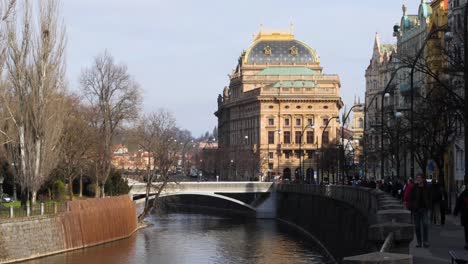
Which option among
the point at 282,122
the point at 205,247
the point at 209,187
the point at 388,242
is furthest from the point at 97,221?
the point at 282,122

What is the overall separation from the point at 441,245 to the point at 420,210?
1.43m

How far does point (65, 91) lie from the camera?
62.0 meters

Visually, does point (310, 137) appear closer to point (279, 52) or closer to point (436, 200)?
point (279, 52)

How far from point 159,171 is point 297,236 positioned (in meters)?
17.7

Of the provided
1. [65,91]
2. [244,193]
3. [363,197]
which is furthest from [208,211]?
[363,197]

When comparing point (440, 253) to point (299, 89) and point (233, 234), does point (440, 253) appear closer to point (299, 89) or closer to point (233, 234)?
point (233, 234)

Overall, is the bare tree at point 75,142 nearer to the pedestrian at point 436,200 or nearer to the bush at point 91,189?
the bush at point 91,189

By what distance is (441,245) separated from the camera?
78.3 ft

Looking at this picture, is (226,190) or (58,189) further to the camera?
(226,190)

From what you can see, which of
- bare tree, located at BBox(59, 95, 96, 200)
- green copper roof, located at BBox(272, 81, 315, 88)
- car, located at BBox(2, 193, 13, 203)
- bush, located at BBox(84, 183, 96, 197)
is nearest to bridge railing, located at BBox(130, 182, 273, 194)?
bush, located at BBox(84, 183, 96, 197)

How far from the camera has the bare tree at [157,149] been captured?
82.9 meters

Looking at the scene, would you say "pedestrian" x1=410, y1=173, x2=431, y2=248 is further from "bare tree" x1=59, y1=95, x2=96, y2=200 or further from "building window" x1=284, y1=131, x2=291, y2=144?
"building window" x1=284, y1=131, x2=291, y2=144

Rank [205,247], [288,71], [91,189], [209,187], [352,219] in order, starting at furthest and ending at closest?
[288,71] → [209,187] → [91,189] → [205,247] → [352,219]

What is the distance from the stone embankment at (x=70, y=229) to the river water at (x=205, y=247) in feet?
2.70
